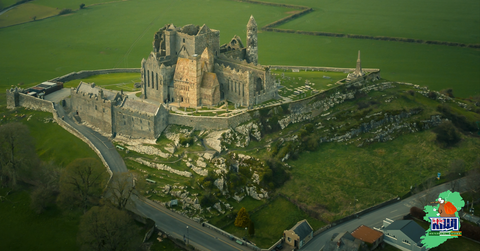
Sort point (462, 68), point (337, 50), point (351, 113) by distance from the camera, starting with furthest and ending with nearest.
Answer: point (337, 50) < point (462, 68) < point (351, 113)

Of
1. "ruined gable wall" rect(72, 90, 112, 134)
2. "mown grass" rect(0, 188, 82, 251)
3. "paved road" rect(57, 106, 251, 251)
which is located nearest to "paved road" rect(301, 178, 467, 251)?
"paved road" rect(57, 106, 251, 251)

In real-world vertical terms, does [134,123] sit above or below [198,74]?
below

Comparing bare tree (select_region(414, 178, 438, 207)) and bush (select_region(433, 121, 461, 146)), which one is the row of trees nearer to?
bare tree (select_region(414, 178, 438, 207))

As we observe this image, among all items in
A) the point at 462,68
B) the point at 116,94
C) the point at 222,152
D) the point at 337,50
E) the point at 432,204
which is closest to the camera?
the point at 432,204

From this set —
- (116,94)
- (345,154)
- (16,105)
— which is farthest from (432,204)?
(16,105)

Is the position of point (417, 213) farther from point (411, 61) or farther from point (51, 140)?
point (411, 61)

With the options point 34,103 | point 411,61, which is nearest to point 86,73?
point 34,103

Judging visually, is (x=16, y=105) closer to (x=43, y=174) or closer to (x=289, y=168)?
(x=43, y=174)
